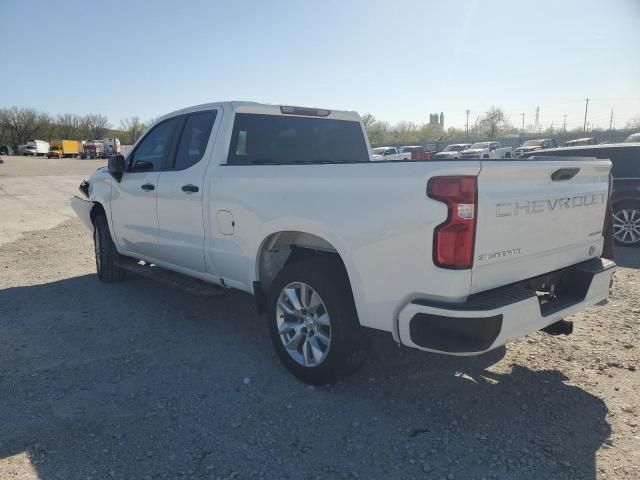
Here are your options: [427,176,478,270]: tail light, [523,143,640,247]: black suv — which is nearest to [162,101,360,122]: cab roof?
[427,176,478,270]: tail light

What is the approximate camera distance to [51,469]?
8.43ft

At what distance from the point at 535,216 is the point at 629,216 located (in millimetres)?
6492

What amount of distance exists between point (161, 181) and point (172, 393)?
2149 millimetres

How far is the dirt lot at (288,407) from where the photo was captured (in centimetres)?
259

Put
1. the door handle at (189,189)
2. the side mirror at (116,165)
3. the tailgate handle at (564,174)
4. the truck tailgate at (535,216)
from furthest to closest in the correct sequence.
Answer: the side mirror at (116,165) < the door handle at (189,189) < the tailgate handle at (564,174) < the truck tailgate at (535,216)

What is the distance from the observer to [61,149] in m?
73.8

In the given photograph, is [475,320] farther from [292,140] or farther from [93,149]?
[93,149]

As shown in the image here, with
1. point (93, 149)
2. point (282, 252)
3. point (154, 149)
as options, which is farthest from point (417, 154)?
point (93, 149)

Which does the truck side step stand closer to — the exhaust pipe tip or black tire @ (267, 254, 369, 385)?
black tire @ (267, 254, 369, 385)

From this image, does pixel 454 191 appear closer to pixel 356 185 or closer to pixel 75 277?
pixel 356 185

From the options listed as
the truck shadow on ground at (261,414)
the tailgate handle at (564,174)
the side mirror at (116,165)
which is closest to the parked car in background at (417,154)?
the side mirror at (116,165)

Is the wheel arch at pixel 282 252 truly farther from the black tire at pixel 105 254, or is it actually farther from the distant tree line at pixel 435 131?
the distant tree line at pixel 435 131

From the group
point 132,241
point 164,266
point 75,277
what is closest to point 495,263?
point 164,266

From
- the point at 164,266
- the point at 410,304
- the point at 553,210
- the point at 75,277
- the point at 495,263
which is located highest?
the point at 553,210
